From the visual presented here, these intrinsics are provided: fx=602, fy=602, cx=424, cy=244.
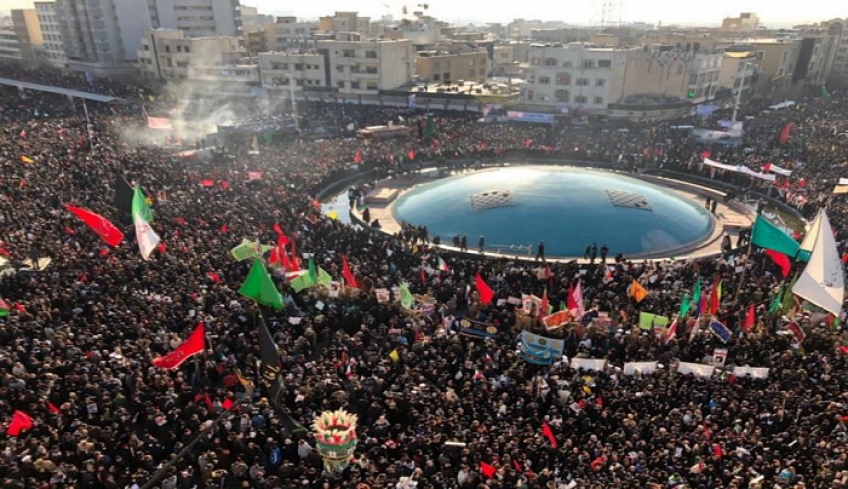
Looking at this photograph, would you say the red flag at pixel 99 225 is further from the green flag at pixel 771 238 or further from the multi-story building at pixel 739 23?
the multi-story building at pixel 739 23

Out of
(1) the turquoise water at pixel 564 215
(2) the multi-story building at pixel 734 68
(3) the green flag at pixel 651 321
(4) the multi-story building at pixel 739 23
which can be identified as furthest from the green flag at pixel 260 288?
(4) the multi-story building at pixel 739 23

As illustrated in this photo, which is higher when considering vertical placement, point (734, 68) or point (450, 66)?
point (734, 68)

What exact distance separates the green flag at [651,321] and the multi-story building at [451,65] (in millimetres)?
63097

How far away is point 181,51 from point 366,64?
28849 millimetres

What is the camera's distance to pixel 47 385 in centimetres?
1650

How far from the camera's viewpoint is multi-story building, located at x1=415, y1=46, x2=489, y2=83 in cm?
7956

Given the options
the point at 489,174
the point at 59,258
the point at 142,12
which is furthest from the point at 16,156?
the point at 142,12

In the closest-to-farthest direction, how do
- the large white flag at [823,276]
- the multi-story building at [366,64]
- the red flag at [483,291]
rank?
the large white flag at [823,276] → the red flag at [483,291] → the multi-story building at [366,64]

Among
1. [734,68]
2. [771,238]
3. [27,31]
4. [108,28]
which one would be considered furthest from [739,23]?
[27,31]

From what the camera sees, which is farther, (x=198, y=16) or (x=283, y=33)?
(x=283, y=33)

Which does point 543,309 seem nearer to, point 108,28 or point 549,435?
point 549,435

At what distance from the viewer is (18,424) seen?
49.6 feet

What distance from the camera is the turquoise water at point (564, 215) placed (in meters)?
32.8

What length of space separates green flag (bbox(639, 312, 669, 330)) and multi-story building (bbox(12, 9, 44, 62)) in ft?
456
